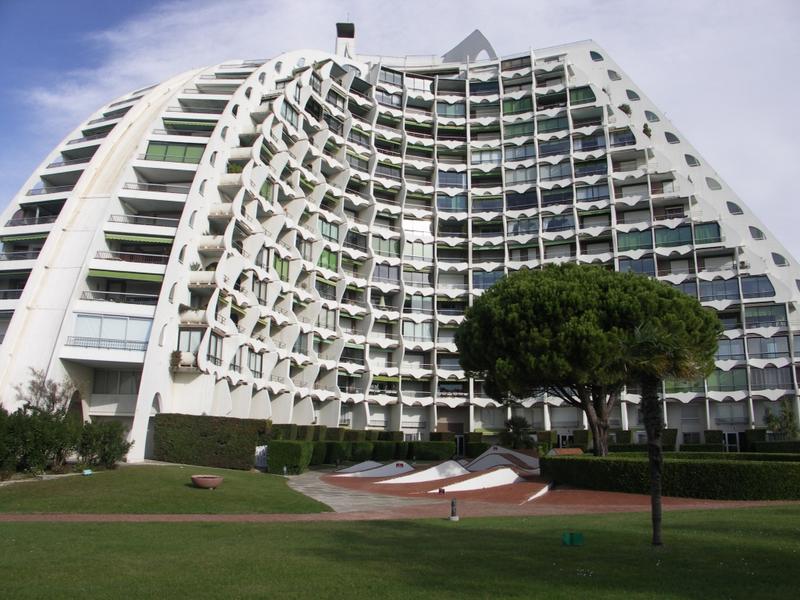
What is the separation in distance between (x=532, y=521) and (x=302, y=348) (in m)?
53.9

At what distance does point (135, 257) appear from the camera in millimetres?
56594

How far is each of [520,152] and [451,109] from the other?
12.1 metres

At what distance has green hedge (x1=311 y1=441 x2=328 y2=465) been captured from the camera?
55.7 meters

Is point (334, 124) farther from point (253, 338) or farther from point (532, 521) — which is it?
point (532, 521)

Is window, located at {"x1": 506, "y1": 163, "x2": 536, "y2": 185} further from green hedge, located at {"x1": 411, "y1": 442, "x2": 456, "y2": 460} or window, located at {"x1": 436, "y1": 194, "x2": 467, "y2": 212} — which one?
green hedge, located at {"x1": 411, "y1": 442, "x2": 456, "y2": 460}

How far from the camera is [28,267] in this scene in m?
54.1

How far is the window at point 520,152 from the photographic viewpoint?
95.0 m

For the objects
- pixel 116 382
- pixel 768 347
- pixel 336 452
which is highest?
pixel 768 347

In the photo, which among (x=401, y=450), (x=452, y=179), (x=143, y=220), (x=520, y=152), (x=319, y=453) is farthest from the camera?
(x=452, y=179)

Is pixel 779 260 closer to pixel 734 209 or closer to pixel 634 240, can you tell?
pixel 734 209

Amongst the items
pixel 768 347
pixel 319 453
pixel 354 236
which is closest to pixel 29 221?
pixel 319 453

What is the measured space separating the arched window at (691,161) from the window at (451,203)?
28732 mm

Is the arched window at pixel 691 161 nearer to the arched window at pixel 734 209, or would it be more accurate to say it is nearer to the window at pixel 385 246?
the arched window at pixel 734 209

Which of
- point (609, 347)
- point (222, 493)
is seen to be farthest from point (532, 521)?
point (609, 347)
